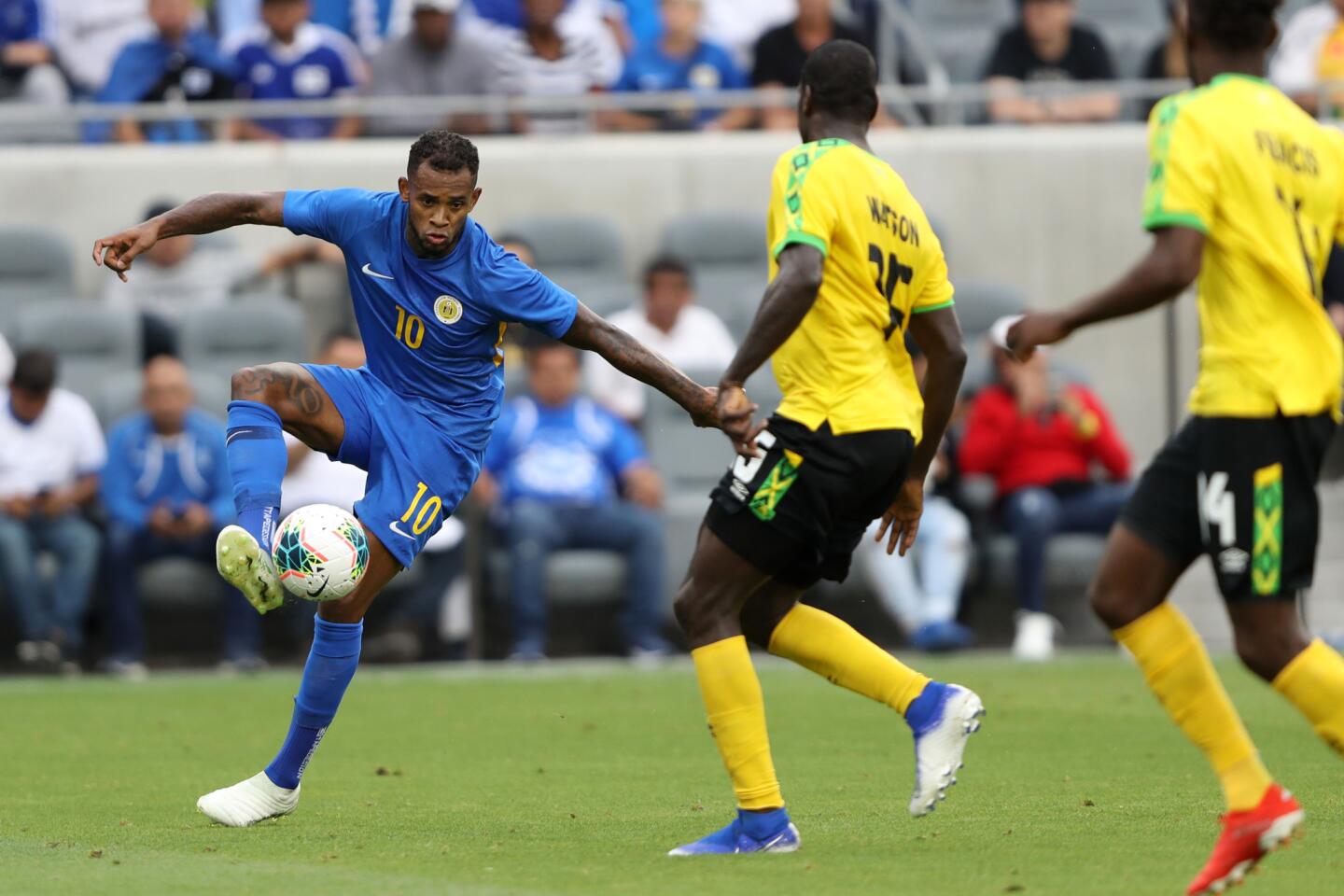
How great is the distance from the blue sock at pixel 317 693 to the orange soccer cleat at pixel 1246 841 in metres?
3.00

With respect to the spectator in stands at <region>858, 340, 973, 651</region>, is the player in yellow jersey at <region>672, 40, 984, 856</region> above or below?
above

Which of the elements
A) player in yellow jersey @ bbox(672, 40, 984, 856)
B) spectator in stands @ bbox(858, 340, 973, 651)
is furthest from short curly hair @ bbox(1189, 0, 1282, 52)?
spectator in stands @ bbox(858, 340, 973, 651)

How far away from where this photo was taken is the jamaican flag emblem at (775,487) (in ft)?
19.9

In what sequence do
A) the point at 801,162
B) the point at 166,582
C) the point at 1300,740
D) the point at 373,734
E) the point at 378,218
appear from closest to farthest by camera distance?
the point at 801,162, the point at 378,218, the point at 1300,740, the point at 373,734, the point at 166,582

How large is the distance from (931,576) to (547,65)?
5346 millimetres

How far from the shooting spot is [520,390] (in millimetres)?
13883

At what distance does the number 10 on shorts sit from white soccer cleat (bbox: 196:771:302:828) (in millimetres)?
952

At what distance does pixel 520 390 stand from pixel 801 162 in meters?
7.98

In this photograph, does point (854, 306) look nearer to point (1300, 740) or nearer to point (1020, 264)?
point (1300, 740)

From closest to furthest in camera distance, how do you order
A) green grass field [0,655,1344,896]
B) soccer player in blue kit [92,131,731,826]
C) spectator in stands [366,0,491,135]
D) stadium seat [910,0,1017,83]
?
green grass field [0,655,1344,896]
soccer player in blue kit [92,131,731,826]
spectator in stands [366,0,491,135]
stadium seat [910,0,1017,83]

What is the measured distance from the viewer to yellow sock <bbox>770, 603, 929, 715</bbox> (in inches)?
249

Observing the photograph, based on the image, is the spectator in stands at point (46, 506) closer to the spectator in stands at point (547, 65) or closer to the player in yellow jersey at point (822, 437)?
the spectator in stands at point (547, 65)

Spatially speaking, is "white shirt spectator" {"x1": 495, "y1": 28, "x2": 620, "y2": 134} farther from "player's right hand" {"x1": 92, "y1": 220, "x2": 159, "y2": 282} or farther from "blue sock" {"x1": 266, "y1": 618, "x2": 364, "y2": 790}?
"blue sock" {"x1": 266, "y1": 618, "x2": 364, "y2": 790}

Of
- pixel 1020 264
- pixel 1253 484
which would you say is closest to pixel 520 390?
pixel 1020 264
